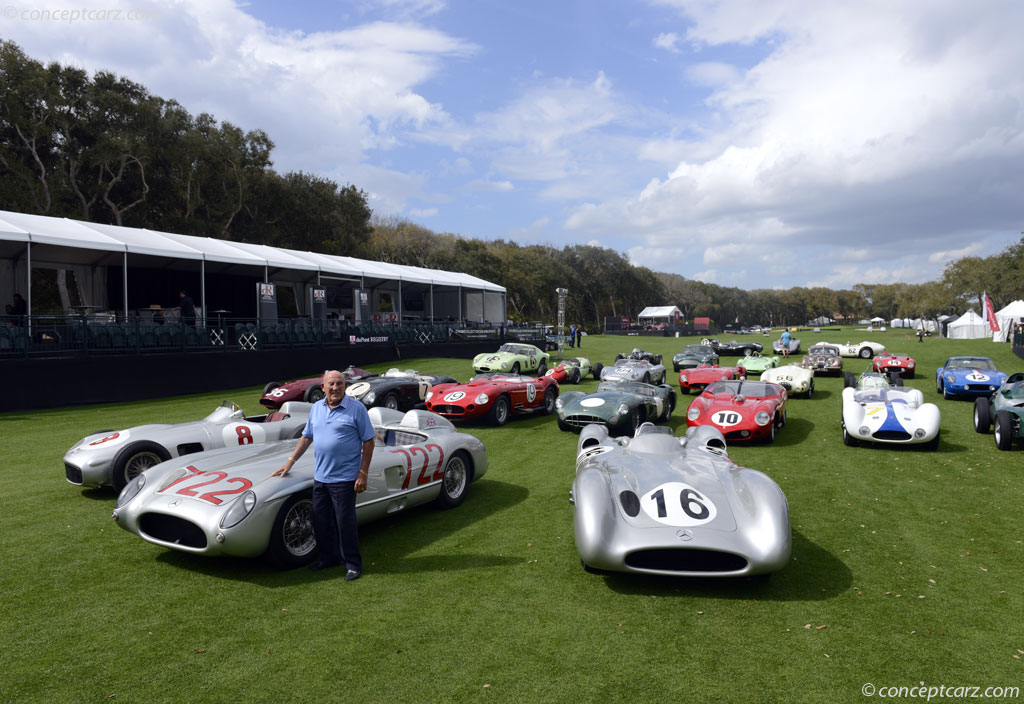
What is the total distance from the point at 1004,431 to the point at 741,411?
4.14 metres

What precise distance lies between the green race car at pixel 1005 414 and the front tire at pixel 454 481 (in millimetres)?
9174

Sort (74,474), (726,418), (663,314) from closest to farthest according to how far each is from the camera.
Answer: (74,474) < (726,418) < (663,314)

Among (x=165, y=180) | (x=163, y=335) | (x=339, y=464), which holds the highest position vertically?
(x=165, y=180)

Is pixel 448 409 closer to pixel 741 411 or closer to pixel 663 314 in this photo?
pixel 741 411

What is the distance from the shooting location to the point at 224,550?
5.04 metres

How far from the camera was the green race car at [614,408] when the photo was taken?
39.2 ft

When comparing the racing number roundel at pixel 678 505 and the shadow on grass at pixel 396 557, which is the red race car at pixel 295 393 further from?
the racing number roundel at pixel 678 505

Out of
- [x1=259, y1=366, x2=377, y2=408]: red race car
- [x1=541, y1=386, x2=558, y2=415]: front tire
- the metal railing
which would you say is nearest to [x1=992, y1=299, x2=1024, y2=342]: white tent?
the metal railing

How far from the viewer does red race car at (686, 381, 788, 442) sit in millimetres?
11484

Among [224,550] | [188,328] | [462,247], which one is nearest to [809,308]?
[462,247]

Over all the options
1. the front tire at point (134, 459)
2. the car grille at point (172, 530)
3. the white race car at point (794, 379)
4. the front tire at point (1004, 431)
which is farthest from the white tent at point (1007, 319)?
the car grille at point (172, 530)

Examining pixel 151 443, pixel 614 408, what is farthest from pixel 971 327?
pixel 151 443

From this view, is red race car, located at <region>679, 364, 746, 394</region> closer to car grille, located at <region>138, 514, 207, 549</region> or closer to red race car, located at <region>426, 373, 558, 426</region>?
red race car, located at <region>426, 373, 558, 426</region>

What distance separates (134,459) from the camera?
307 inches
